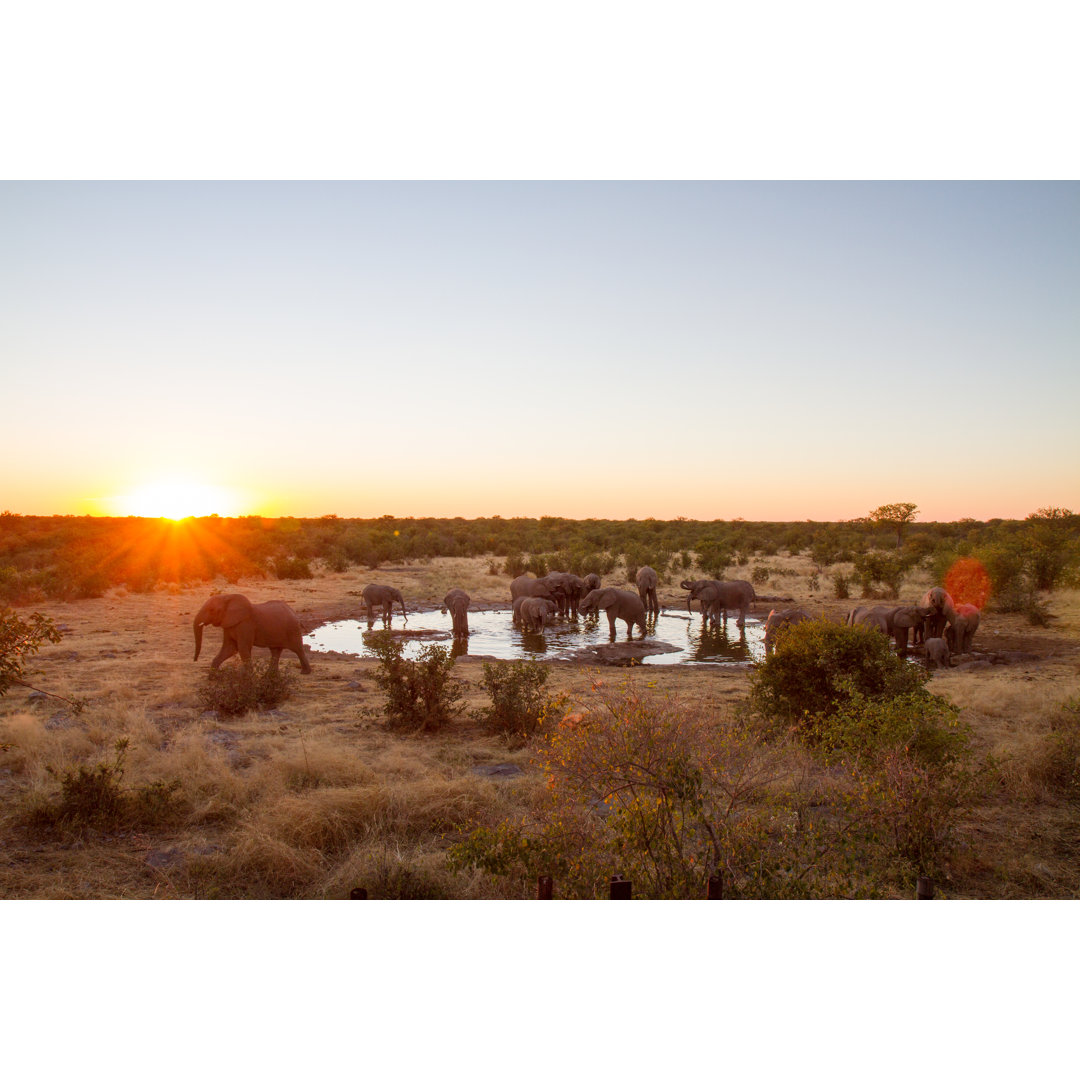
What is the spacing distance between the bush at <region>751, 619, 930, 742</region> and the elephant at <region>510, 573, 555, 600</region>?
13.7m

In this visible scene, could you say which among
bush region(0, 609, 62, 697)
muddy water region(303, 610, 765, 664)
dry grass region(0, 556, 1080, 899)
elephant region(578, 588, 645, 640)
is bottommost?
muddy water region(303, 610, 765, 664)

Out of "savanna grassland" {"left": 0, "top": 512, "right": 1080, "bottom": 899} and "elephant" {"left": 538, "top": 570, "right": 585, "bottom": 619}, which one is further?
"elephant" {"left": 538, "top": 570, "right": 585, "bottom": 619}

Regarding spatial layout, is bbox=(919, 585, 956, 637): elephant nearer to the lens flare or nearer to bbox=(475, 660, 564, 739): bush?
the lens flare

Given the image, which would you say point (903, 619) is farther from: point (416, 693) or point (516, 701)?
point (416, 693)

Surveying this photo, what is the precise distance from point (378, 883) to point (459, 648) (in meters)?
13.0

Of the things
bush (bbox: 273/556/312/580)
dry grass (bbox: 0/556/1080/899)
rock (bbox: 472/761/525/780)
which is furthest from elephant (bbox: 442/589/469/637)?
bush (bbox: 273/556/312/580)

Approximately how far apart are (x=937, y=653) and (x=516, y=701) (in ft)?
33.2

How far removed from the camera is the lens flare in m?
23.1

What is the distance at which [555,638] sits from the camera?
2045 cm

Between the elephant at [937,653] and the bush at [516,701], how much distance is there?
930cm

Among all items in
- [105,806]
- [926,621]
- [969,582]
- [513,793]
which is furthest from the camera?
[969,582]

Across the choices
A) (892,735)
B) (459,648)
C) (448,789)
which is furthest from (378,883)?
(459,648)

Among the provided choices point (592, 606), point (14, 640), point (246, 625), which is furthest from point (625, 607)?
point (14, 640)

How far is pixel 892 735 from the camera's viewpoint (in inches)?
→ 280
